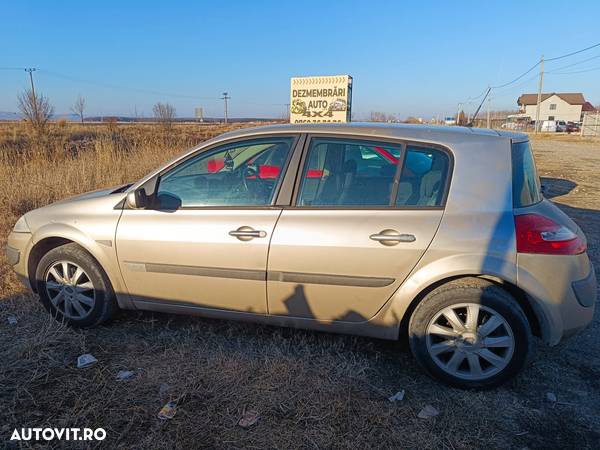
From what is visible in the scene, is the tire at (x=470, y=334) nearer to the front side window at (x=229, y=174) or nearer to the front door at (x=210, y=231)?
the front door at (x=210, y=231)

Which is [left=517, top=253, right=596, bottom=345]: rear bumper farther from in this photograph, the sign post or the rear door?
the sign post

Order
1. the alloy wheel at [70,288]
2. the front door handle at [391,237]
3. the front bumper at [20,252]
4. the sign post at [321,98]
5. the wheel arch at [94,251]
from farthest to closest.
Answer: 1. the sign post at [321,98]
2. the front bumper at [20,252]
3. the alloy wheel at [70,288]
4. the wheel arch at [94,251]
5. the front door handle at [391,237]

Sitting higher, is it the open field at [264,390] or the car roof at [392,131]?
the car roof at [392,131]

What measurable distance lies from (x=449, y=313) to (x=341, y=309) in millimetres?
681

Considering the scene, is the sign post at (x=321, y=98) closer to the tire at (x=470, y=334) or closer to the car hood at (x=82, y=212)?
the car hood at (x=82, y=212)

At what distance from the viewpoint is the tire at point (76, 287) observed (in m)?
3.27

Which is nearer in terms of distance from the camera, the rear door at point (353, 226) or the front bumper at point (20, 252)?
the rear door at point (353, 226)

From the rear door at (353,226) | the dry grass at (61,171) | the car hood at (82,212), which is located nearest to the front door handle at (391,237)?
the rear door at (353,226)

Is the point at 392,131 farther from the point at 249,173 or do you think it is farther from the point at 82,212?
the point at 82,212

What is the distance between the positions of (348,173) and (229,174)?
3.01 ft

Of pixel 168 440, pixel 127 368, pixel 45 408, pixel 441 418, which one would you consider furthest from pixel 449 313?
pixel 45 408

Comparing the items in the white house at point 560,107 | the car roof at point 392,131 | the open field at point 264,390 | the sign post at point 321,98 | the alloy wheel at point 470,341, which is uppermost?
the white house at point 560,107

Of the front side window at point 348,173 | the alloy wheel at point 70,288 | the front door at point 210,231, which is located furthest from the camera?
the alloy wheel at point 70,288

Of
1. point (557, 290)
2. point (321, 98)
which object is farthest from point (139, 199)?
point (321, 98)
